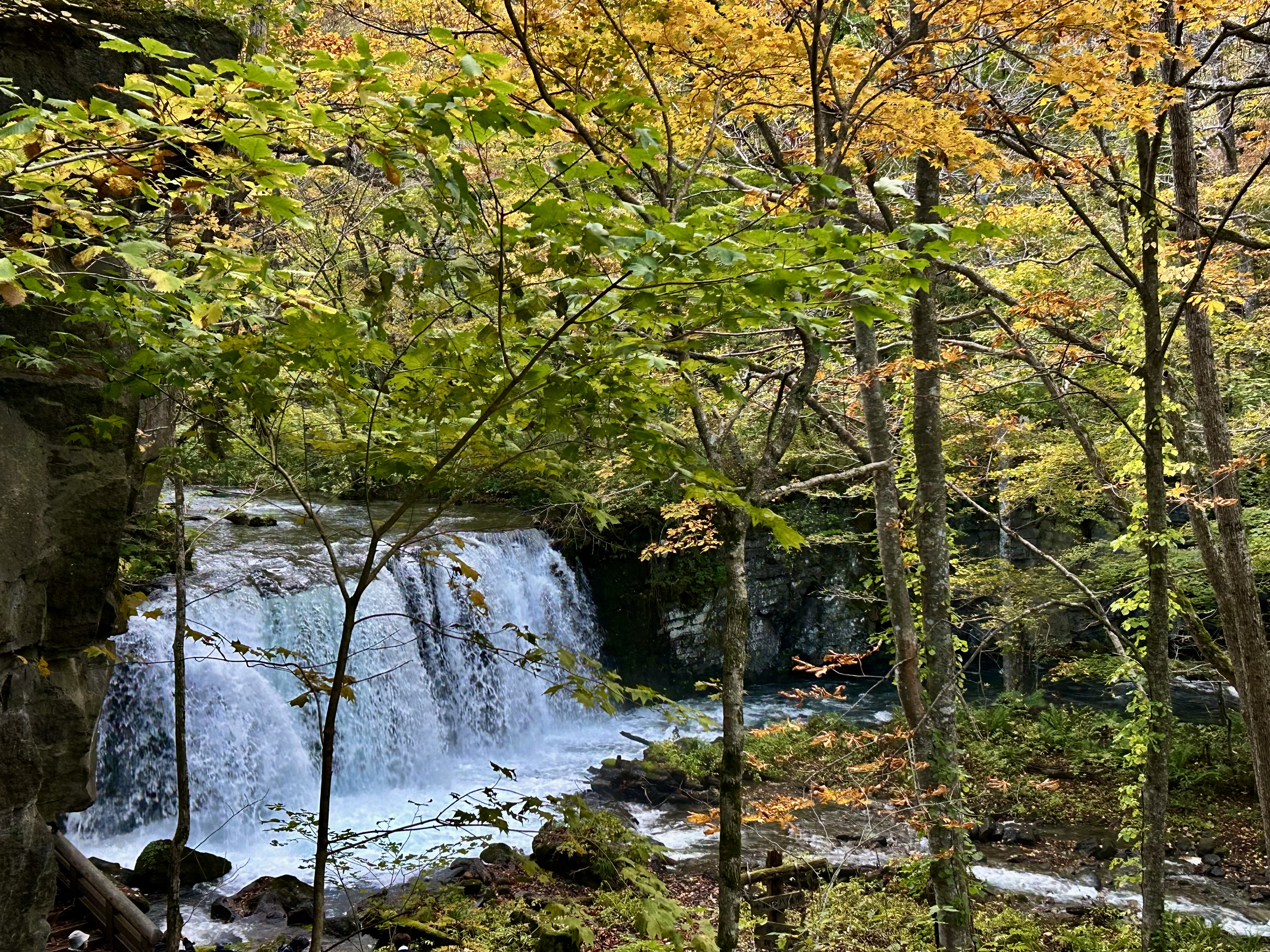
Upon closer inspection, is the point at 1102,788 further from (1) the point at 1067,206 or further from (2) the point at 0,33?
(2) the point at 0,33

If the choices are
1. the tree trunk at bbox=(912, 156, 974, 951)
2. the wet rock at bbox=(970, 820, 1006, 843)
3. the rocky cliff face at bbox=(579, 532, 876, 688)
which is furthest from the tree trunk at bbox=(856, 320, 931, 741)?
the rocky cliff face at bbox=(579, 532, 876, 688)

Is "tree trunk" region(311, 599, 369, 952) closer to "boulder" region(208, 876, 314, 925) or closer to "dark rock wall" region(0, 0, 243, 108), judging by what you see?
"dark rock wall" region(0, 0, 243, 108)

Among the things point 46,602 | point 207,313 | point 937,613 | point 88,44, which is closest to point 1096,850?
point 937,613

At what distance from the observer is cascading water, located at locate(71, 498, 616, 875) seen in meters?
8.18

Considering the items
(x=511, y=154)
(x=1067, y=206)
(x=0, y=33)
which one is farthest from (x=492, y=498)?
(x=0, y=33)

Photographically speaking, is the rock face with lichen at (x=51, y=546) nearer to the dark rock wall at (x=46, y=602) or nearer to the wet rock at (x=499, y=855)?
the dark rock wall at (x=46, y=602)

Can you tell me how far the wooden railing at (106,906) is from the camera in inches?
210

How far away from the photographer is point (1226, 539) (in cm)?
633

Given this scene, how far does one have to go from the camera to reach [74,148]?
8.05 ft

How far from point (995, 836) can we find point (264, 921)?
7.76 metres

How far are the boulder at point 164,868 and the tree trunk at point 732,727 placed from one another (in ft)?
18.3

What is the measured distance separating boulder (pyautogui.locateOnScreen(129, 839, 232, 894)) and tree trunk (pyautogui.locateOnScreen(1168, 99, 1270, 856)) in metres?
8.61

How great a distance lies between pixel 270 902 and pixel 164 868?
105cm

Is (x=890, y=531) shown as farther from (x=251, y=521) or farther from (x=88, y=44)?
(x=251, y=521)
